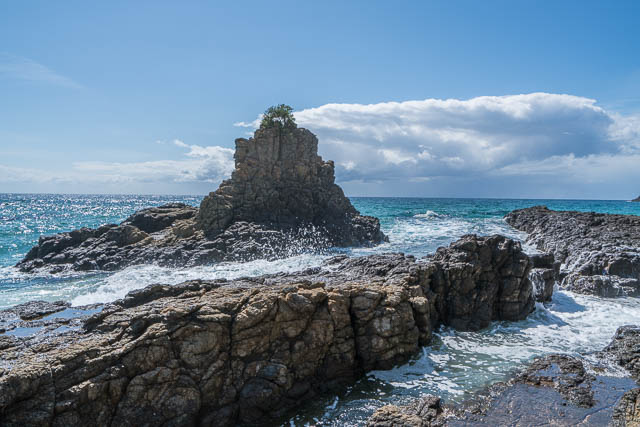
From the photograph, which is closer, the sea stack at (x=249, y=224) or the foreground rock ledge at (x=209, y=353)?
the foreground rock ledge at (x=209, y=353)

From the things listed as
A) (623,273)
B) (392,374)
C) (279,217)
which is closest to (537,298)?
(623,273)

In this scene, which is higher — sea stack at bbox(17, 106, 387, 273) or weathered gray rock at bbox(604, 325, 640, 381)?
sea stack at bbox(17, 106, 387, 273)

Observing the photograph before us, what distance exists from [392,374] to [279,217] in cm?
2953

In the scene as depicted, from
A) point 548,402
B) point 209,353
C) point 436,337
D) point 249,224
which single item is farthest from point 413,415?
point 249,224

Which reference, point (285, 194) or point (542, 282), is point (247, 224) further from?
point (542, 282)

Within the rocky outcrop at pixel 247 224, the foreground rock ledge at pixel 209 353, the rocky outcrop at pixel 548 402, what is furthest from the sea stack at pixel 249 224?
the rocky outcrop at pixel 548 402

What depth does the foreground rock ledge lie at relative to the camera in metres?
9.34

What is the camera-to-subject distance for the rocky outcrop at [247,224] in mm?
33375

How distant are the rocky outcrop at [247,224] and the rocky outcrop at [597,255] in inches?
743

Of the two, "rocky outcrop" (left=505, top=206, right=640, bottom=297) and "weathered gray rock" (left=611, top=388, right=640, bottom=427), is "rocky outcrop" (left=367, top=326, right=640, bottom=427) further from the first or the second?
"rocky outcrop" (left=505, top=206, right=640, bottom=297)

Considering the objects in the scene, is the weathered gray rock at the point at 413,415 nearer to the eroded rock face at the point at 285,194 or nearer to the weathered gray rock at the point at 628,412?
the weathered gray rock at the point at 628,412

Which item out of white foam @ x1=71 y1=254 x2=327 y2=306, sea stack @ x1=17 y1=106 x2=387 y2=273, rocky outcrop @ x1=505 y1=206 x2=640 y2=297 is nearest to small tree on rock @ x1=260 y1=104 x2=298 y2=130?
sea stack @ x1=17 y1=106 x2=387 y2=273

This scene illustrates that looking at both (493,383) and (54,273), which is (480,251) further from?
(54,273)

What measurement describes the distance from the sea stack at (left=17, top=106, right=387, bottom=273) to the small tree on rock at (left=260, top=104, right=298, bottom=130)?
0.46 ft
